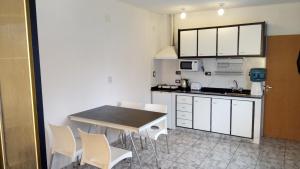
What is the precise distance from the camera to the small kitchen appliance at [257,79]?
4125 millimetres

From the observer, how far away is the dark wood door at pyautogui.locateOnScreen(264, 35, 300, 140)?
4.15m

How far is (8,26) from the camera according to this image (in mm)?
2072

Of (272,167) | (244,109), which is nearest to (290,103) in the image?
(244,109)

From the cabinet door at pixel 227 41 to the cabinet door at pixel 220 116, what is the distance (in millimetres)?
904

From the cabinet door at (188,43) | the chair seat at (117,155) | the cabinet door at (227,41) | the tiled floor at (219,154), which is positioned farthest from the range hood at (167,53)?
the chair seat at (117,155)

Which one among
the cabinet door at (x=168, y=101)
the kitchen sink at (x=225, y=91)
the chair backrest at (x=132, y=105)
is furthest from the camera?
the cabinet door at (x=168, y=101)

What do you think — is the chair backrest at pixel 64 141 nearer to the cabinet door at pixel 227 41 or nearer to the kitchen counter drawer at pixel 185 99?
the kitchen counter drawer at pixel 185 99

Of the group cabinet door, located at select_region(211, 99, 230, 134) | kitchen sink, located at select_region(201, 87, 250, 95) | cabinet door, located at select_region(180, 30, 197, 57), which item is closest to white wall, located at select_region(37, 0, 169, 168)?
cabinet door, located at select_region(180, 30, 197, 57)

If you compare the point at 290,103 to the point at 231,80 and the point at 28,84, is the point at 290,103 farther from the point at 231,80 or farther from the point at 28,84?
the point at 28,84

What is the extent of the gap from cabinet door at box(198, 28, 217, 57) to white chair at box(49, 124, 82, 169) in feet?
9.64

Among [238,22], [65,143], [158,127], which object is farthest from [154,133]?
[238,22]

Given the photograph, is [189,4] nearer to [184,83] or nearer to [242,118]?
[184,83]

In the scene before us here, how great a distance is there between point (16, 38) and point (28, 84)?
0.42m

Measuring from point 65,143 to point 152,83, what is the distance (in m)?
2.73
